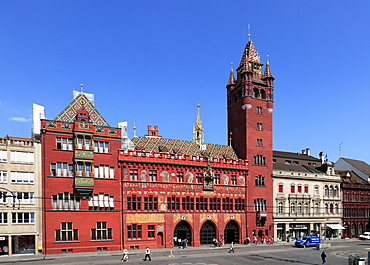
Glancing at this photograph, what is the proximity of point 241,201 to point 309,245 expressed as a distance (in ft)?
45.9

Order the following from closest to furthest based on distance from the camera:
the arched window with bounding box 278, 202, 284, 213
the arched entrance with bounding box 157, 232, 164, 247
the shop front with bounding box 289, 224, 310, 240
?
the arched entrance with bounding box 157, 232, 164, 247 < the arched window with bounding box 278, 202, 284, 213 < the shop front with bounding box 289, 224, 310, 240

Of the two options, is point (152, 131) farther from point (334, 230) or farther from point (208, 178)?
point (334, 230)

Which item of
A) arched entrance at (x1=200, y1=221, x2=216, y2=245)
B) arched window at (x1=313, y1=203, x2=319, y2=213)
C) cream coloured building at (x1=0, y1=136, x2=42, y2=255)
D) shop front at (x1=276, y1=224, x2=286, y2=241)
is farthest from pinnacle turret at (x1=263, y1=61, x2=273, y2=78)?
cream coloured building at (x1=0, y1=136, x2=42, y2=255)

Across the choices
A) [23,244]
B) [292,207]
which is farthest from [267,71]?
[23,244]

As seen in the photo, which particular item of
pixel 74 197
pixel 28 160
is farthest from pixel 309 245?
pixel 28 160

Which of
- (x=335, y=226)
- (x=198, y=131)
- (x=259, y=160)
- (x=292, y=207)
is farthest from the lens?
(x=198, y=131)

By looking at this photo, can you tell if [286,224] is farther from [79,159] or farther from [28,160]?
[28,160]

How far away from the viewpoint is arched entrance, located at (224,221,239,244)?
68062 millimetres

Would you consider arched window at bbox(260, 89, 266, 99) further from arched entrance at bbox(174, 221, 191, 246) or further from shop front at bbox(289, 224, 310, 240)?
arched entrance at bbox(174, 221, 191, 246)

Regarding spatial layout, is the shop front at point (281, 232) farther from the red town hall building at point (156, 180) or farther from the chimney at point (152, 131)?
the chimney at point (152, 131)

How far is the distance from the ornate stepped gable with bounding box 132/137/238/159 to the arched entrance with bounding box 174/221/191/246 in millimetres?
12810

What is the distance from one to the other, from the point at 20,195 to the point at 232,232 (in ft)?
123

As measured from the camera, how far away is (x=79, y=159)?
54.5m

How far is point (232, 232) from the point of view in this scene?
225ft
